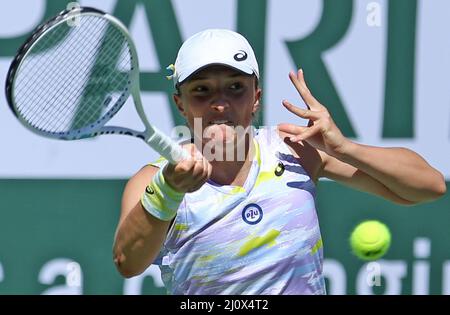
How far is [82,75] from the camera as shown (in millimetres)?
2312

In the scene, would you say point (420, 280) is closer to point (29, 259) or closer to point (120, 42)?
point (29, 259)

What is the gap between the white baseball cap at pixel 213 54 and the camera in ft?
8.08

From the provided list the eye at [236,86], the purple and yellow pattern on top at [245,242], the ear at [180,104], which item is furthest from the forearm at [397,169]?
the ear at [180,104]

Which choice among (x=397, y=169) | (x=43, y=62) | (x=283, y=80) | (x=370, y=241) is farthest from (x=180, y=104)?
(x=283, y=80)

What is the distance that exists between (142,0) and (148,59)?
224 mm

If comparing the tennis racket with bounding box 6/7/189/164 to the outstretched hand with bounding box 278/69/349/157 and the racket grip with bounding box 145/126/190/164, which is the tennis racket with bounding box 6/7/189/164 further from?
the outstretched hand with bounding box 278/69/349/157

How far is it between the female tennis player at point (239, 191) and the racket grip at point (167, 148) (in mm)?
153

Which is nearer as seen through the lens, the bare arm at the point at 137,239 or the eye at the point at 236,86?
the bare arm at the point at 137,239

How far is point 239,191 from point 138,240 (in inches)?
12.5

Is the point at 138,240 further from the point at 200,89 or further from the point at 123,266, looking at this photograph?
the point at 200,89

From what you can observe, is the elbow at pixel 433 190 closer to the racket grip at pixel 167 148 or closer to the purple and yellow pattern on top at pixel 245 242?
the purple and yellow pattern on top at pixel 245 242

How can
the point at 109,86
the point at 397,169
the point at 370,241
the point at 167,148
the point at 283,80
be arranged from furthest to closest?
the point at 283,80 < the point at 370,241 < the point at 397,169 < the point at 109,86 < the point at 167,148
